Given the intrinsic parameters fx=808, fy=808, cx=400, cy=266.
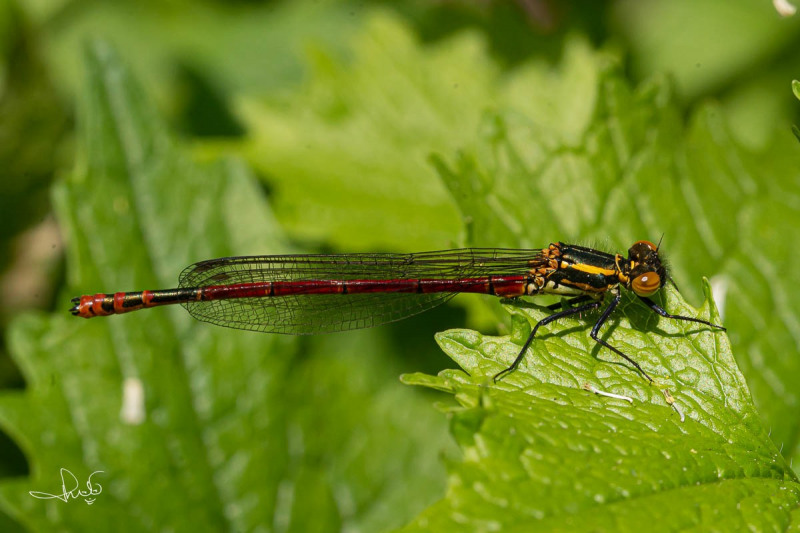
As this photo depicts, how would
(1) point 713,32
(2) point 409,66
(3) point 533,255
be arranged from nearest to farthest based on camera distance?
(3) point 533,255
(2) point 409,66
(1) point 713,32

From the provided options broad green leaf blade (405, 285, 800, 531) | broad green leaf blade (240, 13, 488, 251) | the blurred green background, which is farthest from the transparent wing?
broad green leaf blade (405, 285, 800, 531)

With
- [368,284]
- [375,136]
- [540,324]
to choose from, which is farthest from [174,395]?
[375,136]

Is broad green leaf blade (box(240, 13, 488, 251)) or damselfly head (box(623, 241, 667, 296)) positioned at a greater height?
broad green leaf blade (box(240, 13, 488, 251))

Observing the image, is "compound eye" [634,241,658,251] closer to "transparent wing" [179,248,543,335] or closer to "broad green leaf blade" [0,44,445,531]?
"transparent wing" [179,248,543,335]

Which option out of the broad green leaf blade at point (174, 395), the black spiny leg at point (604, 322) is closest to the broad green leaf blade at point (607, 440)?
the black spiny leg at point (604, 322)

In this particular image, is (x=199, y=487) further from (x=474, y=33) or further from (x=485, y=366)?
(x=474, y=33)

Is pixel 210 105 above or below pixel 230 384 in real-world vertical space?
above

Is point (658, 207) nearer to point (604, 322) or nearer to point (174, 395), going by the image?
point (604, 322)

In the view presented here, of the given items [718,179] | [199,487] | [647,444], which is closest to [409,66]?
[718,179]
